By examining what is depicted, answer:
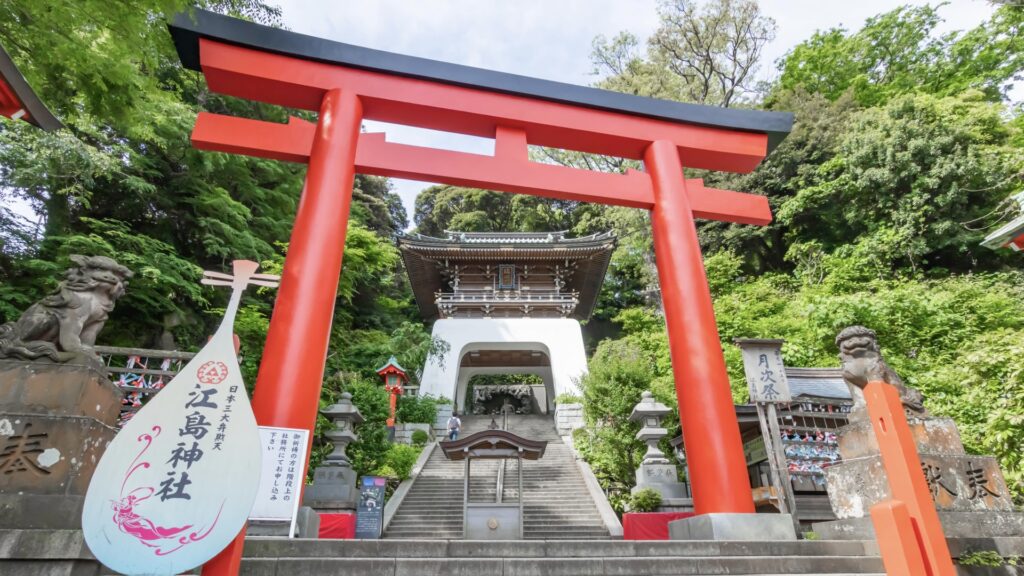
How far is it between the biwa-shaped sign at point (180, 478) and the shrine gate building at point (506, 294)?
39.7ft

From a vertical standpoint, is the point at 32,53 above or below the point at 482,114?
below

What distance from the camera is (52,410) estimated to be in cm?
264

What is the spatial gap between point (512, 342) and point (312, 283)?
11.8 meters

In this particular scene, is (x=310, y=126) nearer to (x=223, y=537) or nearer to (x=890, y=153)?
(x=223, y=537)

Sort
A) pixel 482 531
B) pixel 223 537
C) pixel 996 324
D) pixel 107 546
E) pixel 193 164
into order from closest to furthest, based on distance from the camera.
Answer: pixel 107 546, pixel 223 537, pixel 482 531, pixel 996 324, pixel 193 164

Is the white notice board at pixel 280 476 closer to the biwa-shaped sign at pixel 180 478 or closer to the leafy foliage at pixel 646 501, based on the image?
the biwa-shaped sign at pixel 180 478

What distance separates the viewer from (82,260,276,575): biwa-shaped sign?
6.94 ft

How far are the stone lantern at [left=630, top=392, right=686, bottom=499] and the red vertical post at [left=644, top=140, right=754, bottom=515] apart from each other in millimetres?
4277

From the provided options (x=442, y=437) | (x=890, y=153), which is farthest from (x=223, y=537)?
(x=890, y=153)

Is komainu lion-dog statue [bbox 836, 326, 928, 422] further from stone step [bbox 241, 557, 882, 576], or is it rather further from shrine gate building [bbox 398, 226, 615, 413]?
shrine gate building [bbox 398, 226, 615, 413]

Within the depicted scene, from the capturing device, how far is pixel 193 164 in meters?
11.3

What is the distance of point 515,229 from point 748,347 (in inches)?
875

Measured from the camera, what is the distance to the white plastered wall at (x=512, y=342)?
1494cm

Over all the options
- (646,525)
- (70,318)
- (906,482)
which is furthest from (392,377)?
(906,482)
